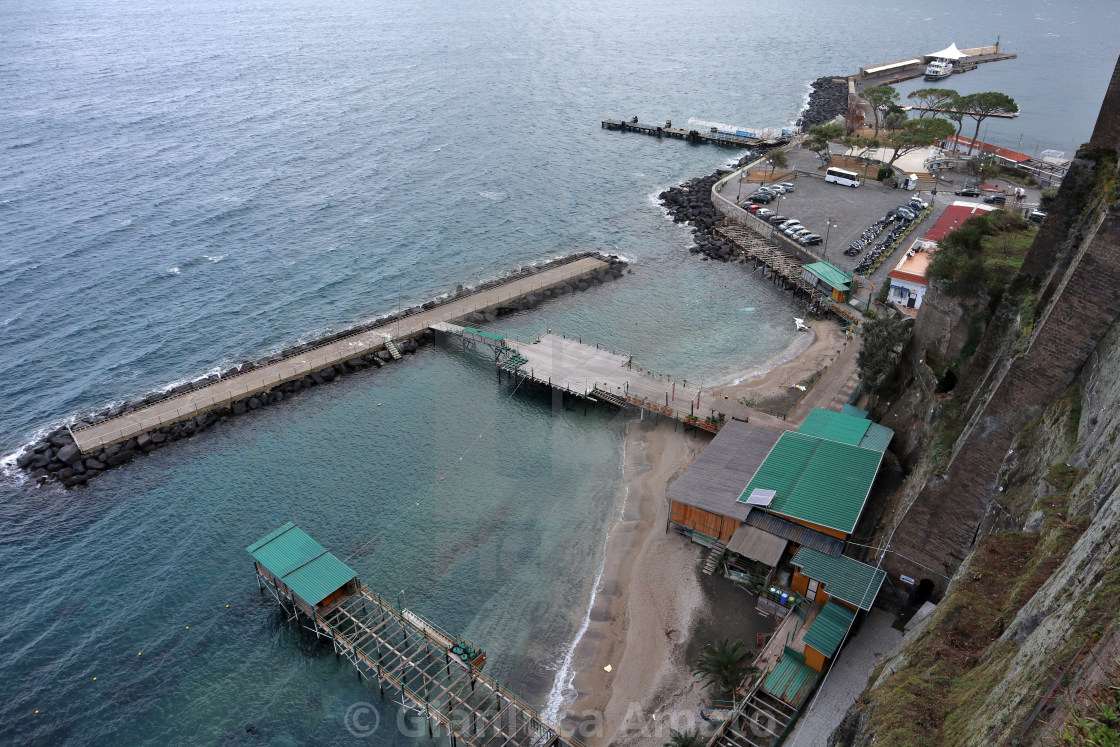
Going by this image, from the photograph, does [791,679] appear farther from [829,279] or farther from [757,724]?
[829,279]

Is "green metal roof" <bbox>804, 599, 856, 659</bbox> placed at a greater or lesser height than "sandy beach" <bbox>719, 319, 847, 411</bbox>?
Result: greater

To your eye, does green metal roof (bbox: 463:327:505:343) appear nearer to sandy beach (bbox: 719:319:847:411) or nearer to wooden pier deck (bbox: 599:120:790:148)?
sandy beach (bbox: 719:319:847:411)

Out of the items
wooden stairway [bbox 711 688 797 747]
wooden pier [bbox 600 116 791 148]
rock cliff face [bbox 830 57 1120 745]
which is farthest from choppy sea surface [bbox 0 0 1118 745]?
rock cliff face [bbox 830 57 1120 745]

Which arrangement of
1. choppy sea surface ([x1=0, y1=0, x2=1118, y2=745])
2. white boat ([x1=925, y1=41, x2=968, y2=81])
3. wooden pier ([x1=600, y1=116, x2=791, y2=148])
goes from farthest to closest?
white boat ([x1=925, y1=41, x2=968, y2=81]), wooden pier ([x1=600, y1=116, x2=791, y2=148]), choppy sea surface ([x1=0, y1=0, x2=1118, y2=745])

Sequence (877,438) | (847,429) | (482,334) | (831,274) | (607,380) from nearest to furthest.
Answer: (877,438) < (847,429) < (607,380) < (482,334) < (831,274)

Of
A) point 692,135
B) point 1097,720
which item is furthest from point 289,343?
point 692,135

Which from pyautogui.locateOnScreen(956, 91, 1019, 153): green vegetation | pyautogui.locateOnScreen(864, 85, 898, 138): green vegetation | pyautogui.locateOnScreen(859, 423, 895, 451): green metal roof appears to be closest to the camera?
pyautogui.locateOnScreen(859, 423, 895, 451): green metal roof
